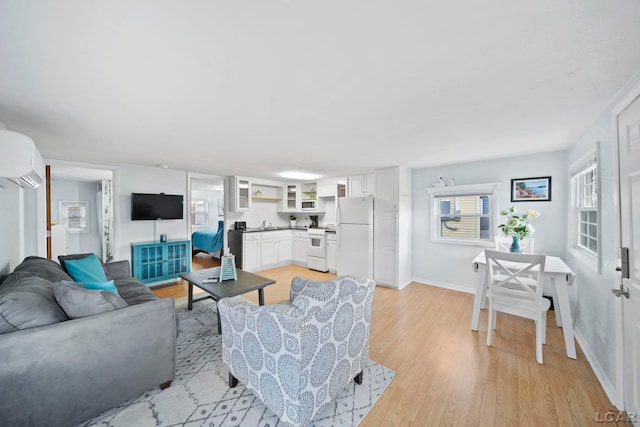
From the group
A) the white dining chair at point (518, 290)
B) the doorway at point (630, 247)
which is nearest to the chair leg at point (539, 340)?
the white dining chair at point (518, 290)

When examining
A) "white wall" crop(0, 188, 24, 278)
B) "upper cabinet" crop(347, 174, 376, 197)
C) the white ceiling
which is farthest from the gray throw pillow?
"upper cabinet" crop(347, 174, 376, 197)

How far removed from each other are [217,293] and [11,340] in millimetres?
1436

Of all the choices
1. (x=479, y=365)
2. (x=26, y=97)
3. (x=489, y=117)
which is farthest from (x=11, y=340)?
(x=489, y=117)

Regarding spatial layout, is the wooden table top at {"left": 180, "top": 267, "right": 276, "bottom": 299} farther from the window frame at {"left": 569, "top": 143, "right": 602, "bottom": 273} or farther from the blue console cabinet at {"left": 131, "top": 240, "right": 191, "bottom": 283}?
the window frame at {"left": 569, "top": 143, "right": 602, "bottom": 273}

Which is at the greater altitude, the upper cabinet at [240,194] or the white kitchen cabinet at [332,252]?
the upper cabinet at [240,194]

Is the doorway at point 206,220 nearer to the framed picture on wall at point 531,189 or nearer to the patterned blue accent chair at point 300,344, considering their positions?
the patterned blue accent chair at point 300,344

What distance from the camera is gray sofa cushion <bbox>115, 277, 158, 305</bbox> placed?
98.3 inches

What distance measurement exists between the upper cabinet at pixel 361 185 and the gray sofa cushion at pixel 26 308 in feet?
14.9

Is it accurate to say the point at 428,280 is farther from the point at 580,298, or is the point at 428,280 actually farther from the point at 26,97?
the point at 26,97

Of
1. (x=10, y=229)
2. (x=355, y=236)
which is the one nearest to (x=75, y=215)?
(x=10, y=229)

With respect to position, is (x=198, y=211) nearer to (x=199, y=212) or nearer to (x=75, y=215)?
(x=199, y=212)

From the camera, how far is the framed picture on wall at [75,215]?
20.2ft

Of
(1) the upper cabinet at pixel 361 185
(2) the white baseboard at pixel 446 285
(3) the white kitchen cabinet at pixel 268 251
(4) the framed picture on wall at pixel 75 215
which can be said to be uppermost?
(1) the upper cabinet at pixel 361 185

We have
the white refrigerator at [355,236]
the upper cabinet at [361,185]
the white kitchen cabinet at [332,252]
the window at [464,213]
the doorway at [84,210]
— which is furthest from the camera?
the doorway at [84,210]
